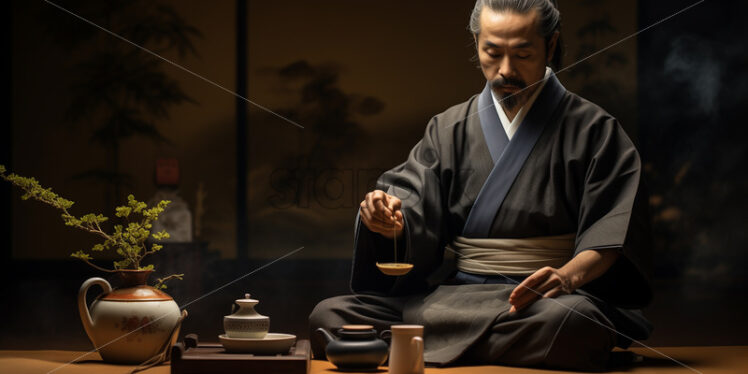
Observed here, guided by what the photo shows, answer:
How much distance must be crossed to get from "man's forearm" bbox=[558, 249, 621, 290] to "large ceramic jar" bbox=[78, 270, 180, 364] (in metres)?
1.37

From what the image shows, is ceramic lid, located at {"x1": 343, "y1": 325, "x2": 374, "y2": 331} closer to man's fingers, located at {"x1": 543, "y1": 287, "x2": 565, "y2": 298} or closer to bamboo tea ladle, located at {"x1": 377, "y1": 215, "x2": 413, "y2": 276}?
bamboo tea ladle, located at {"x1": 377, "y1": 215, "x2": 413, "y2": 276}

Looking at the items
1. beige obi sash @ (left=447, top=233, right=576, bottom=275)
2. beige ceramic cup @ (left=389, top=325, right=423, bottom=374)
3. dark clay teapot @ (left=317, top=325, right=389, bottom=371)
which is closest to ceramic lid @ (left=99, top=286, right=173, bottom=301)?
dark clay teapot @ (left=317, top=325, right=389, bottom=371)

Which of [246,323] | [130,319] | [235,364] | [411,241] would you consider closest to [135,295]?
[130,319]

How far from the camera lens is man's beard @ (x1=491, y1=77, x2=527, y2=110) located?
3.40m

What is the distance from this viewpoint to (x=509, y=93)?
135 inches

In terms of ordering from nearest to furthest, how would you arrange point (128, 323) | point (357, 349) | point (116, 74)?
point (357, 349), point (128, 323), point (116, 74)

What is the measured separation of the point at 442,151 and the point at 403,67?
8.43 feet

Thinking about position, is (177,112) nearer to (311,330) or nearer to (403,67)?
(403,67)

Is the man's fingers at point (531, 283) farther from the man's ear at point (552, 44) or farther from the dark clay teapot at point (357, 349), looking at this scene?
the man's ear at point (552, 44)

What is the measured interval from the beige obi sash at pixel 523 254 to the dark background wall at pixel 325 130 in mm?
2312

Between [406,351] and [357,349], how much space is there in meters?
0.24

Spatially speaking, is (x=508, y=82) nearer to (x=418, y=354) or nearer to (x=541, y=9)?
(x=541, y=9)

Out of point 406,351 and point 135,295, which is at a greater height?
point 135,295

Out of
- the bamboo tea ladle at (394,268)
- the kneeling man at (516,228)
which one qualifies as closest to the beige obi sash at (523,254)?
the kneeling man at (516,228)
